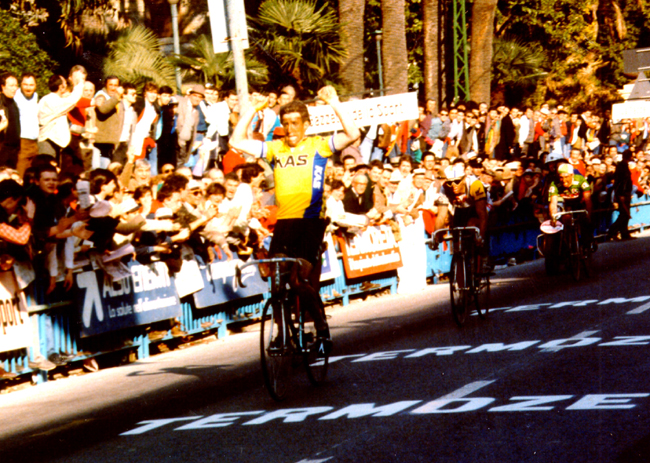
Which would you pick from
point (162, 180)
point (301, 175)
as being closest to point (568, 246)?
point (162, 180)

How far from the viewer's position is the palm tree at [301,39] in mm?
24047

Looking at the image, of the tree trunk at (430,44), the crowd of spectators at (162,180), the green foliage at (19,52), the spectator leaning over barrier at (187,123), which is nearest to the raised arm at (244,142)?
the crowd of spectators at (162,180)

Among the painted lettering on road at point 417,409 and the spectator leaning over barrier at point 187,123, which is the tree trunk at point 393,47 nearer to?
the spectator leaning over barrier at point 187,123

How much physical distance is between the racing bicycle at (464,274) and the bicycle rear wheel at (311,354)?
11.5 ft

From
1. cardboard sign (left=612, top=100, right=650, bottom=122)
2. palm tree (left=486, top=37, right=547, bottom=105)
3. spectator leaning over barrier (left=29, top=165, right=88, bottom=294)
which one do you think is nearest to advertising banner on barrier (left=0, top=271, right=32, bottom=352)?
spectator leaning over barrier (left=29, top=165, right=88, bottom=294)

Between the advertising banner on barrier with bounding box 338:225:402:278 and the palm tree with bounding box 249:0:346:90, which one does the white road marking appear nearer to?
the advertising banner on barrier with bounding box 338:225:402:278

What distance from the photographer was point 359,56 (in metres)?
24.4

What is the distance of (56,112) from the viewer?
49.5 ft

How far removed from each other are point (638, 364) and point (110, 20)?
20856mm

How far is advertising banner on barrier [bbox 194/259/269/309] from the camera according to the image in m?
13.8

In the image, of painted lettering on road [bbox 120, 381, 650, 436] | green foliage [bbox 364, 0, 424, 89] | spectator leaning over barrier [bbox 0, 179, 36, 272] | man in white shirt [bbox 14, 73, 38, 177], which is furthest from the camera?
green foliage [bbox 364, 0, 424, 89]

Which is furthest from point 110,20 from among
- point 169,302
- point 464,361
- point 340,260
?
point 464,361

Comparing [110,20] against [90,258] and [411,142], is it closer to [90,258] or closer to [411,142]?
[411,142]

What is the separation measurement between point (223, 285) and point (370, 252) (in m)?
3.98
